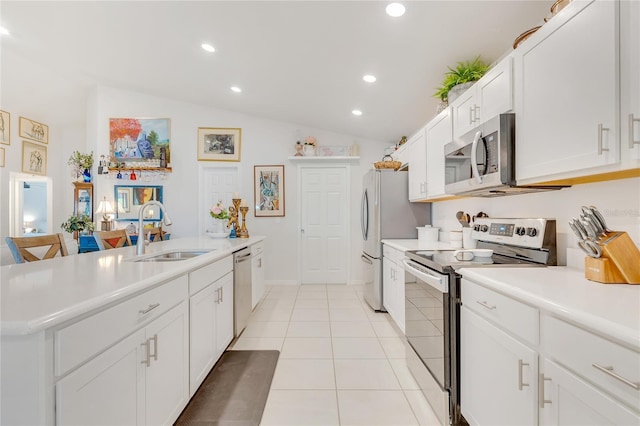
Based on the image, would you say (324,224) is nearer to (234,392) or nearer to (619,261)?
(234,392)

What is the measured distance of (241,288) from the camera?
9.06ft

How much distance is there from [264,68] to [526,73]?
263 cm

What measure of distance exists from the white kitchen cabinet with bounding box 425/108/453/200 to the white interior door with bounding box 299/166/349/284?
222 cm

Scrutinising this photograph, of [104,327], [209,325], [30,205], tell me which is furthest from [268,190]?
[30,205]

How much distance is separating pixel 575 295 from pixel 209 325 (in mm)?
2038

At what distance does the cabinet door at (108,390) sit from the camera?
867mm

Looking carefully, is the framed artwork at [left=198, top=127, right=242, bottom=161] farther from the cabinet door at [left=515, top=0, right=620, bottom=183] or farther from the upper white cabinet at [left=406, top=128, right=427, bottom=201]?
the cabinet door at [left=515, top=0, right=620, bottom=183]

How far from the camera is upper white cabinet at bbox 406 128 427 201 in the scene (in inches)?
116

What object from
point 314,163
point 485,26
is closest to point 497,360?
point 485,26

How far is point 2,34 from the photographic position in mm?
3521

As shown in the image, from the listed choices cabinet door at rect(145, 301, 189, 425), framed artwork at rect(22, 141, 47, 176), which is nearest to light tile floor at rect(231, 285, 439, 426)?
cabinet door at rect(145, 301, 189, 425)

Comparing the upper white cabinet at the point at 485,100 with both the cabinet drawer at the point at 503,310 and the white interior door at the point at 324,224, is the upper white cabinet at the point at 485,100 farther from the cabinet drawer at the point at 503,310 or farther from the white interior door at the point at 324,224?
the white interior door at the point at 324,224

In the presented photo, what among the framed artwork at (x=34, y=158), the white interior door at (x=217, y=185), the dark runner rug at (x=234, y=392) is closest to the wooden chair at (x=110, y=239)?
the dark runner rug at (x=234, y=392)

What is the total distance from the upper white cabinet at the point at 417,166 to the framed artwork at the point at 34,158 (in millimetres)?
6602
